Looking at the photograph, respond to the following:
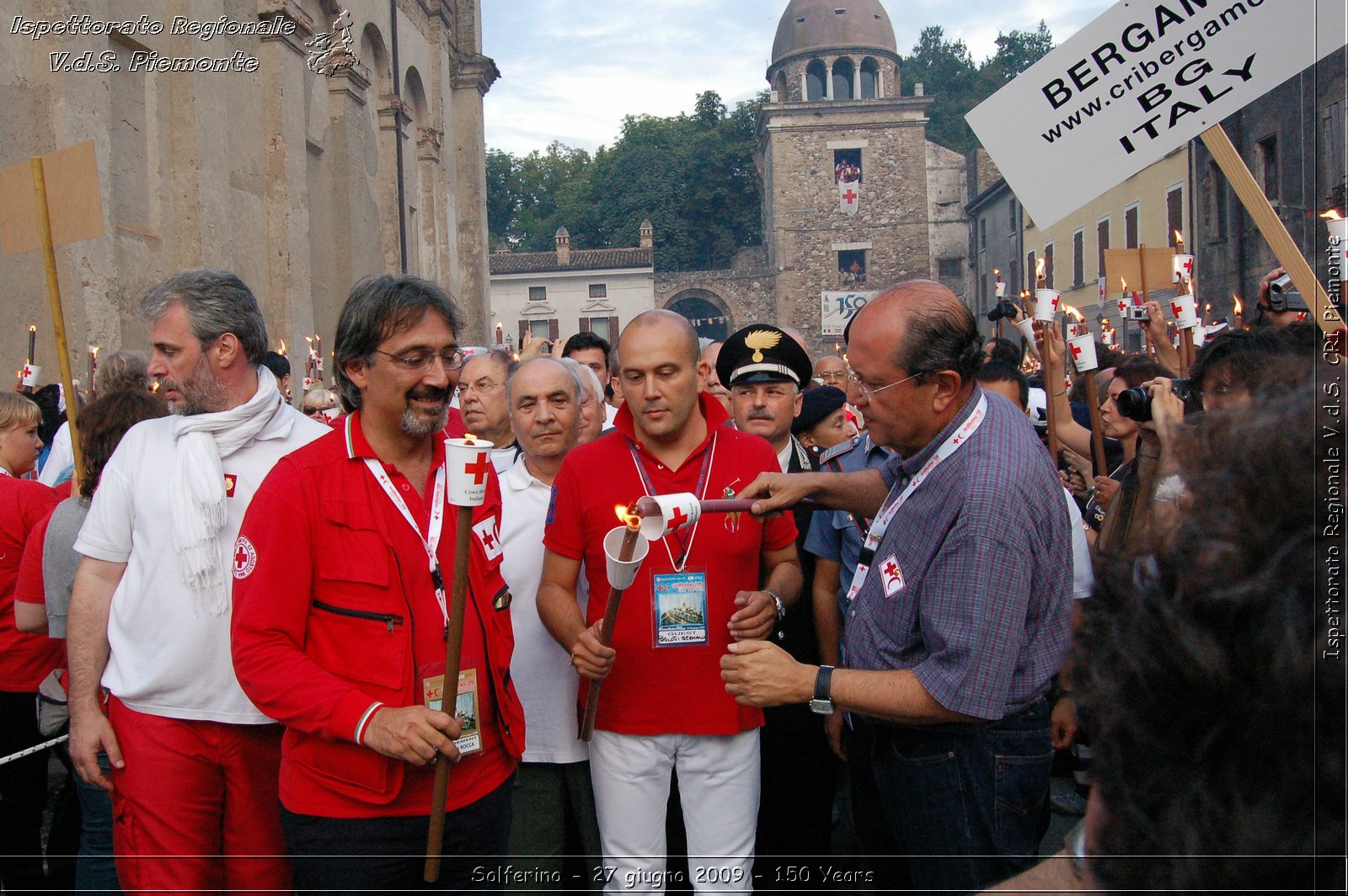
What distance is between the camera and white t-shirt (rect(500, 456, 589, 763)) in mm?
3666

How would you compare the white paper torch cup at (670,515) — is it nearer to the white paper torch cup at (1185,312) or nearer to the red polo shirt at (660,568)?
the red polo shirt at (660,568)

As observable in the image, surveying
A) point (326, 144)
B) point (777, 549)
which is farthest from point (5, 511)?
point (326, 144)

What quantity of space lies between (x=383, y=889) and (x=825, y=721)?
6.32ft

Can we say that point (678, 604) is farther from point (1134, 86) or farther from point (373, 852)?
point (1134, 86)

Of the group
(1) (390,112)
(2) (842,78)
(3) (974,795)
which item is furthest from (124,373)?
(2) (842,78)

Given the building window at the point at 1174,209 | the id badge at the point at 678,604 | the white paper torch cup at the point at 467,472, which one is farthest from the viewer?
the building window at the point at 1174,209

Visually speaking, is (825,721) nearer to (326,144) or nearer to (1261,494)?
(1261,494)

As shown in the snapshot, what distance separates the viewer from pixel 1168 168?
2772 cm

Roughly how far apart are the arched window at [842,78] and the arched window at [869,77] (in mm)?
826

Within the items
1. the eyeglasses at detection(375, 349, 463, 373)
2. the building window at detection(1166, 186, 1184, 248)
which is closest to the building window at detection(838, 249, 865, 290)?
the building window at detection(1166, 186, 1184, 248)

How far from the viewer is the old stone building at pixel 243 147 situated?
10844 mm

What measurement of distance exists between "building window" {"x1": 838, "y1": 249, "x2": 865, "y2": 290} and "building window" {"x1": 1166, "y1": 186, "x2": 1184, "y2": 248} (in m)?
33.3

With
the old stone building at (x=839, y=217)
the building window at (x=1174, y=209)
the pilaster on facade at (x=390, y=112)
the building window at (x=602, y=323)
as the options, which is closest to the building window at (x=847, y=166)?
the old stone building at (x=839, y=217)

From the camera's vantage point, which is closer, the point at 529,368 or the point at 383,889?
the point at 383,889
